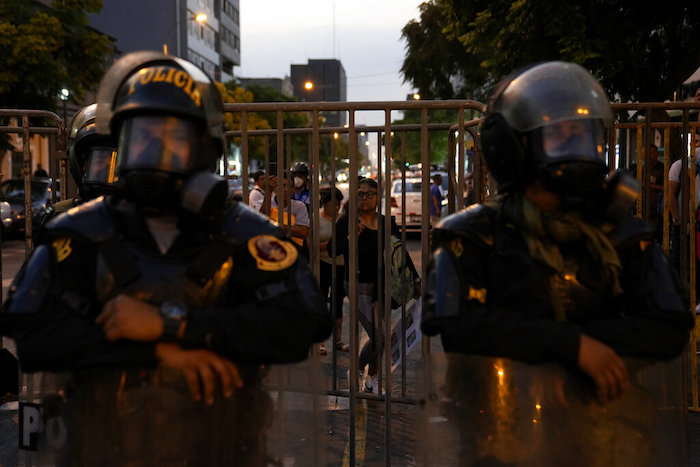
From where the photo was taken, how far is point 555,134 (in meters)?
2.62

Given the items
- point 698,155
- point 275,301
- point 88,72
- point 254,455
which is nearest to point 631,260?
point 275,301

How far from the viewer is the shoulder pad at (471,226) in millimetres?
2662

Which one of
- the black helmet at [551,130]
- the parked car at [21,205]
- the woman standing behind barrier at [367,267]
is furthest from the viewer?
the parked car at [21,205]

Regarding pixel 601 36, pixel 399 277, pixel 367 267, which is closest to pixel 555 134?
pixel 399 277

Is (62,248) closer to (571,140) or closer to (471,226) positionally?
(471,226)

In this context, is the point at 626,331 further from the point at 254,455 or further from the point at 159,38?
the point at 159,38

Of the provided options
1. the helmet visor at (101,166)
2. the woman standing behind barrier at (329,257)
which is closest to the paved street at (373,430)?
the woman standing behind barrier at (329,257)

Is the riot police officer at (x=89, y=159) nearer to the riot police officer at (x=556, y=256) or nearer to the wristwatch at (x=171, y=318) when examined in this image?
the wristwatch at (x=171, y=318)

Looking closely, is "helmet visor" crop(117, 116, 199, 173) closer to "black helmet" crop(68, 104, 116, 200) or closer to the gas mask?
the gas mask

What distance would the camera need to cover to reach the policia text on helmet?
8.50 ft

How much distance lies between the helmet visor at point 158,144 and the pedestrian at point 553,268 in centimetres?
79

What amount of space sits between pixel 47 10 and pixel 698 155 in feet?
73.4

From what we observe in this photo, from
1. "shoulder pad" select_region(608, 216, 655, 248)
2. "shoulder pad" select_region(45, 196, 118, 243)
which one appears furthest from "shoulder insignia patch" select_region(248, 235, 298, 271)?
"shoulder pad" select_region(608, 216, 655, 248)

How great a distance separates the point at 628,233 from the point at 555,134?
1.20 feet
